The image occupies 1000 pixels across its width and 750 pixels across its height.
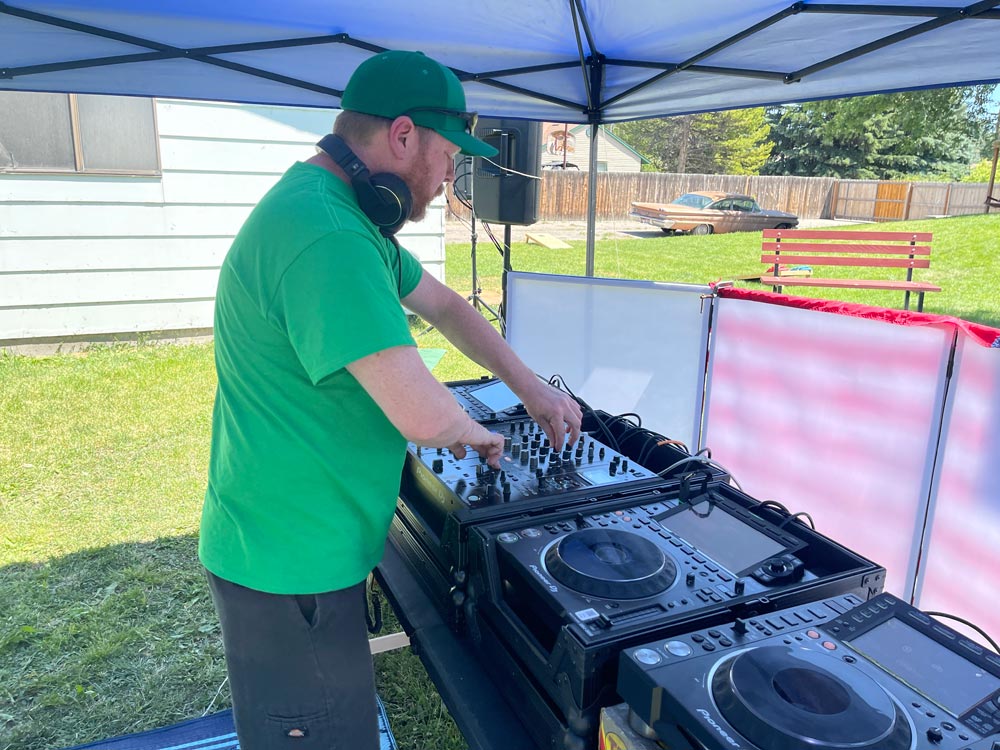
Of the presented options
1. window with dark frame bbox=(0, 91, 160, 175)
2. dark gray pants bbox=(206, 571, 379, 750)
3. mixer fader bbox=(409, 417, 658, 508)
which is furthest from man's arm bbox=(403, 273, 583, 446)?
window with dark frame bbox=(0, 91, 160, 175)

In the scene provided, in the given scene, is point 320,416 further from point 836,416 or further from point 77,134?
point 77,134

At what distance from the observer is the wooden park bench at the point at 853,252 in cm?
885

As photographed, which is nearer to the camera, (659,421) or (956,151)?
(659,421)

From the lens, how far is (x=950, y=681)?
2.90 feet

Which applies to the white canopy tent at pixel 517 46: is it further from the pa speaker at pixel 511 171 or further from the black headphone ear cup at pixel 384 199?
the black headphone ear cup at pixel 384 199

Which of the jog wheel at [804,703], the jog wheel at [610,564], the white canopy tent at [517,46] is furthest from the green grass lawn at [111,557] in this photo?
the white canopy tent at [517,46]

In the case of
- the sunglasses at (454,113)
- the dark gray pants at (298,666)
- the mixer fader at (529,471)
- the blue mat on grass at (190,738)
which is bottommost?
the blue mat on grass at (190,738)

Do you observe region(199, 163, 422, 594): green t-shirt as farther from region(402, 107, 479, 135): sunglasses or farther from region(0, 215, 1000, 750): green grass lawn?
region(0, 215, 1000, 750): green grass lawn

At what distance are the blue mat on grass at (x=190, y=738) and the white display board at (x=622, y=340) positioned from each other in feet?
6.69

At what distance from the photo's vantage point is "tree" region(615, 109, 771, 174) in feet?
122

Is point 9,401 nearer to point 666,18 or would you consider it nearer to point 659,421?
point 659,421

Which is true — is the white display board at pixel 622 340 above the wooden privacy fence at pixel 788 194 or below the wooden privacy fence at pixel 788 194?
below

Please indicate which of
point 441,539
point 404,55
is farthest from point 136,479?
point 404,55

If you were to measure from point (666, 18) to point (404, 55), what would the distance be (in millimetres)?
1731
